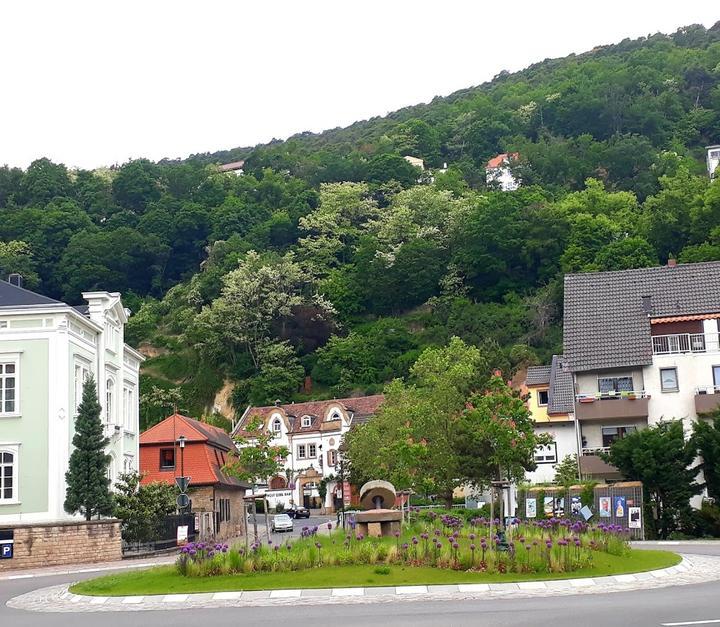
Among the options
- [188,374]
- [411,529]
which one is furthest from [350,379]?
[411,529]

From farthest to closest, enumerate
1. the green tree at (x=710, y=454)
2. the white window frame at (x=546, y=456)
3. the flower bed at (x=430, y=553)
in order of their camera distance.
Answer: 1. the white window frame at (x=546, y=456)
2. the green tree at (x=710, y=454)
3. the flower bed at (x=430, y=553)

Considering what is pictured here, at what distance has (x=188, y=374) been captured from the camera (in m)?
108

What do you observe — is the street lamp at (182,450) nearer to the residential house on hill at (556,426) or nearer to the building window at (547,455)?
the residential house on hill at (556,426)

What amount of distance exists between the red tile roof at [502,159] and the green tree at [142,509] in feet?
312

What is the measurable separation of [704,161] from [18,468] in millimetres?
103730

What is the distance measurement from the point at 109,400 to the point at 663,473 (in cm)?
2417

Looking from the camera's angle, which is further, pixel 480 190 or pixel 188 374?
pixel 480 190

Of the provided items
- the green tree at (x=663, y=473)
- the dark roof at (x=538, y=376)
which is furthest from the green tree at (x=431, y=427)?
the green tree at (x=663, y=473)

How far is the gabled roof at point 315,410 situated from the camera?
92.6 meters

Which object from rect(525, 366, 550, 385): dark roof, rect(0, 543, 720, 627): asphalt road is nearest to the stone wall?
rect(0, 543, 720, 627): asphalt road

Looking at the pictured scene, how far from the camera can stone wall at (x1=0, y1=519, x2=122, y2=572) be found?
121 ft

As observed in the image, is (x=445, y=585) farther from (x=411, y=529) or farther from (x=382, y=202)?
(x=382, y=202)

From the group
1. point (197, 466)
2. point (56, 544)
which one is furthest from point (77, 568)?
point (197, 466)

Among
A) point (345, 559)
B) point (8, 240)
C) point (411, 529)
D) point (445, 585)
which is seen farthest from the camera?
point (8, 240)
